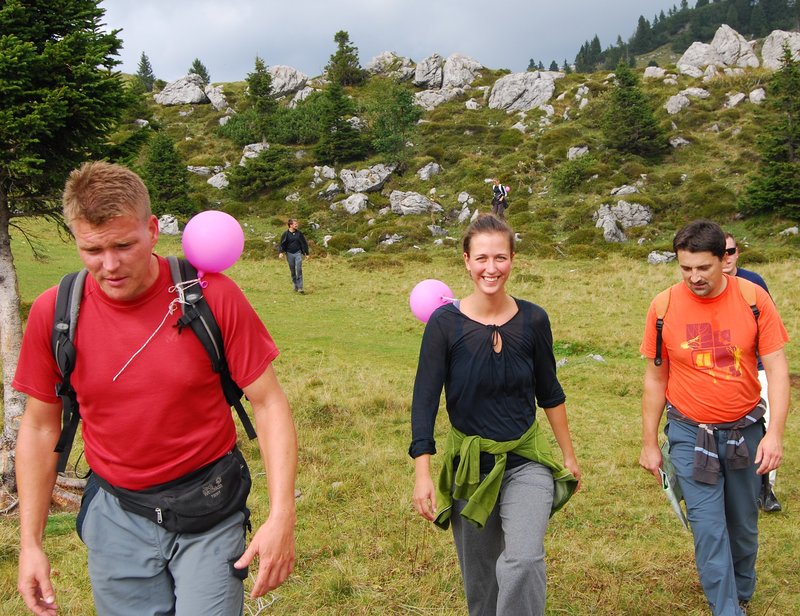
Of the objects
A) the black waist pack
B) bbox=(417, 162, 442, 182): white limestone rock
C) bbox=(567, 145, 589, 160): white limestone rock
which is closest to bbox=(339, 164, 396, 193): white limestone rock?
bbox=(417, 162, 442, 182): white limestone rock

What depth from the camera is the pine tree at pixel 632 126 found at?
134 ft

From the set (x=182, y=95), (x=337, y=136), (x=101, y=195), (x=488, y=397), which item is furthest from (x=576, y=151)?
(x=182, y=95)

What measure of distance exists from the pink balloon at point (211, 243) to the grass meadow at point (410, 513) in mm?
2586

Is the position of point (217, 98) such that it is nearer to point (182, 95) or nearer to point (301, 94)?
point (182, 95)

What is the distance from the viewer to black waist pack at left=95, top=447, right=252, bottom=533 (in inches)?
97.6

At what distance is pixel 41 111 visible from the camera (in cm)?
647

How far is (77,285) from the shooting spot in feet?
8.32

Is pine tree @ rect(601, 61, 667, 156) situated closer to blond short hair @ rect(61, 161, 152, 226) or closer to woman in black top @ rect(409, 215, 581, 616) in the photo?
woman in black top @ rect(409, 215, 581, 616)

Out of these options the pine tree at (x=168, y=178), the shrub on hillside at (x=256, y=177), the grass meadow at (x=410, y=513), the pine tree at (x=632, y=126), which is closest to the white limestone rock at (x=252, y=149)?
the shrub on hillside at (x=256, y=177)

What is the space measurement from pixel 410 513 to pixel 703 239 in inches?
136

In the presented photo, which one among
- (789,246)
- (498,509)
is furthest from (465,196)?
(498,509)

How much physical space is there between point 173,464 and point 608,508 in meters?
4.62

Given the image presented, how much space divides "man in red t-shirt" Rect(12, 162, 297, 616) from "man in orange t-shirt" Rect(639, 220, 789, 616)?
2560 millimetres

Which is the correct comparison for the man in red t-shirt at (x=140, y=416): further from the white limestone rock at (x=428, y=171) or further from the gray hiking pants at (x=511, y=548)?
the white limestone rock at (x=428, y=171)
